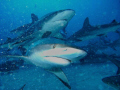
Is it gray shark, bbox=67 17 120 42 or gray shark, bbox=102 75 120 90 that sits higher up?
gray shark, bbox=67 17 120 42

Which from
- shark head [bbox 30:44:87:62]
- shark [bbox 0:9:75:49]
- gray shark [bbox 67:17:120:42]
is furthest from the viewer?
gray shark [bbox 67:17:120:42]

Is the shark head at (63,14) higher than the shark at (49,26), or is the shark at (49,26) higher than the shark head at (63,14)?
the shark head at (63,14)

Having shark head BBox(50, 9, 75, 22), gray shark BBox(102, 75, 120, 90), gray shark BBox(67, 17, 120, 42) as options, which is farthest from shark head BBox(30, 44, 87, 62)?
gray shark BBox(67, 17, 120, 42)

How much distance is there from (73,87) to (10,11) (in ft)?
431

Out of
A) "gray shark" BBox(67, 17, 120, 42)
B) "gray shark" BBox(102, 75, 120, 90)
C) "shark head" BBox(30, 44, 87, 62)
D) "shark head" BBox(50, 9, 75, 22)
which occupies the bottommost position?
"gray shark" BBox(102, 75, 120, 90)

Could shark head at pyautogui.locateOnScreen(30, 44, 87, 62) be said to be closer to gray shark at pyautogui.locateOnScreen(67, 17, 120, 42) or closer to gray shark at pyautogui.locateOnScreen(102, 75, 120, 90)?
gray shark at pyautogui.locateOnScreen(102, 75, 120, 90)

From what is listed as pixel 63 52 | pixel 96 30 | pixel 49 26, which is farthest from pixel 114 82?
pixel 96 30

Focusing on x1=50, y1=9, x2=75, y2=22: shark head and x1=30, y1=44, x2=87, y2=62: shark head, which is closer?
x1=30, y1=44, x2=87, y2=62: shark head

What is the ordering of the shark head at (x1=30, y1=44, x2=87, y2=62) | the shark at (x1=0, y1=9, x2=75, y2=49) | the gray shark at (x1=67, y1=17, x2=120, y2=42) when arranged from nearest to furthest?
1. the shark head at (x1=30, y1=44, x2=87, y2=62)
2. the shark at (x1=0, y1=9, x2=75, y2=49)
3. the gray shark at (x1=67, y1=17, x2=120, y2=42)

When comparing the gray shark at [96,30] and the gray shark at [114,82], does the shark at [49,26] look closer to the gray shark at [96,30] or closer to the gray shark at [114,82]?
the gray shark at [96,30]

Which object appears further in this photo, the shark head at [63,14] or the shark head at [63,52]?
the shark head at [63,14]

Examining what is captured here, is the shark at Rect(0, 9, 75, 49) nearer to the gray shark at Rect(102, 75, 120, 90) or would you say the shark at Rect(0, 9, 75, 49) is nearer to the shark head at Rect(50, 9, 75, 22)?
the shark head at Rect(50, 9, 75, 22)

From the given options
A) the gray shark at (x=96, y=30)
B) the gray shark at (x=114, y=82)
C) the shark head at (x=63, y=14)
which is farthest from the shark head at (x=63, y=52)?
the gray shark at (x=96, y=30)

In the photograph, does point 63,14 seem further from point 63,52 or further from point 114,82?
point 114,82
